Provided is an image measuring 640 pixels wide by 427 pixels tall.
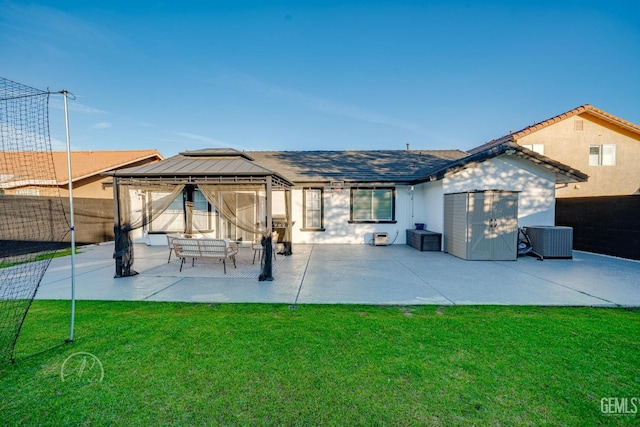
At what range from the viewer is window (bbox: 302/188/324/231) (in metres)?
12.1

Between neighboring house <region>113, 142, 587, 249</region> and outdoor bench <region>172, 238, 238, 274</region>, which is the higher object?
neighboring house <region>113, 142, 587, 249</region>

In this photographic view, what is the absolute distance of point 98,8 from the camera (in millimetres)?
8664

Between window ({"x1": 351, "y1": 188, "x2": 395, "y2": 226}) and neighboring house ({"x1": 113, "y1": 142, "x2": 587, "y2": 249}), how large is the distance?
43mm

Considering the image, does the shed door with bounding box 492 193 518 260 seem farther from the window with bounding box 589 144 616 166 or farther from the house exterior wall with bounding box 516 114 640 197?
the window with bounding box 589 144 616 166

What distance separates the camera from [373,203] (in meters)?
12.0

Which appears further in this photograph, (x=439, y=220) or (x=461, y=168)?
(x=439, y=220)

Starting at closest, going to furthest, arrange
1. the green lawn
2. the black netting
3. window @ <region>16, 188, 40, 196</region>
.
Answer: the green lawn → the black netting → window @ <region>16, 188, 40, 196</region>

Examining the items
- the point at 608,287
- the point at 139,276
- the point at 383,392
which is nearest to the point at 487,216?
the point at 608,287

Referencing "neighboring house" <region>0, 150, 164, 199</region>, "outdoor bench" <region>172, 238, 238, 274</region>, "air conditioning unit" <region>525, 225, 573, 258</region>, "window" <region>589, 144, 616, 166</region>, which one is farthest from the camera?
"window" <region>589, 144, 616, 166</region>

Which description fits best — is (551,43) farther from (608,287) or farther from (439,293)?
(439,293)

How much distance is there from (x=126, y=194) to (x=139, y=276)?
6.84 feet

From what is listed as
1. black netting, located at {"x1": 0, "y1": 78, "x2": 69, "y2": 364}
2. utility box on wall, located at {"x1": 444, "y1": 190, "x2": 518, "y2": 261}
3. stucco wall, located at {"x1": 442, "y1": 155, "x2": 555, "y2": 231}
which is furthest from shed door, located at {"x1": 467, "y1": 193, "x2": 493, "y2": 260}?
black netting, located at {"x1": 0, "y1": 78, "x2": 69, "y2": 364}

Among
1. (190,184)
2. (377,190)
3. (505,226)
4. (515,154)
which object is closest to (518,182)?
(515,154)

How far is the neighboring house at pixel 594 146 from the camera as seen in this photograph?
46.0ft
